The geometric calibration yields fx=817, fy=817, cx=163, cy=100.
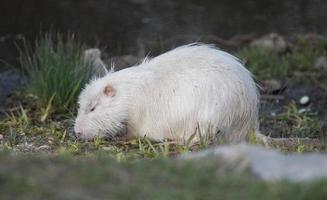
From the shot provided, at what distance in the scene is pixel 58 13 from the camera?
12367 mm

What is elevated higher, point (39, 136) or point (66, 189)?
point (66, 189)

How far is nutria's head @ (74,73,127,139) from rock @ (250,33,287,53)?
14.4 ft

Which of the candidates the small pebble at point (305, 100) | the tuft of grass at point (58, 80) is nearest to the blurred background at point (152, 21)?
the small pebble at point (305, 100)

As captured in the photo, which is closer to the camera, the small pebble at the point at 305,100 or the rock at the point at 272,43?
the small pebble at the point at 305,100

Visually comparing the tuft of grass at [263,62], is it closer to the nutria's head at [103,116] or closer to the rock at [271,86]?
the rock at [271,86]

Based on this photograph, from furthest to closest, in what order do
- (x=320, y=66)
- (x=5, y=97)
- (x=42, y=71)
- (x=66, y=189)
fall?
(x=320, y=66), (x=5, y=97), (x=42, y=71), (x=66, y=189)

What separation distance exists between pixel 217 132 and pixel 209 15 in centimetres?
731

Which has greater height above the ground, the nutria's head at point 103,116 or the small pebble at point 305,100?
the nutria's head at point 103,116

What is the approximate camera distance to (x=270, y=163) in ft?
11.5

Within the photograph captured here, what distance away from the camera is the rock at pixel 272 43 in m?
10.4

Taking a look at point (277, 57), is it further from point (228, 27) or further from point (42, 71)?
point (42, 71)

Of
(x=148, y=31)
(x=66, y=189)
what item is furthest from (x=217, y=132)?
(x=148, y=31)

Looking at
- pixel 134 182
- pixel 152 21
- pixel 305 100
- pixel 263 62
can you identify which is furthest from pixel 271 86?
pixel 134 182

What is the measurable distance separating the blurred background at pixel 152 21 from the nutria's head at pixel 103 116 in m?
3.91
